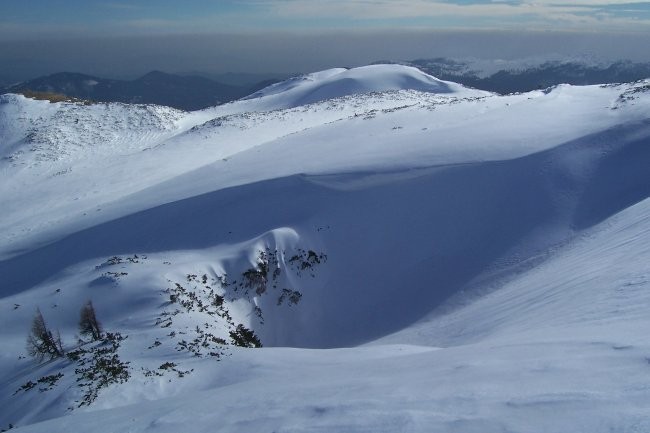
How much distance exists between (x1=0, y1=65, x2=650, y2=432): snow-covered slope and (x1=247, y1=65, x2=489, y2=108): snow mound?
Answer: 33710mm

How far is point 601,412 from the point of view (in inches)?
227

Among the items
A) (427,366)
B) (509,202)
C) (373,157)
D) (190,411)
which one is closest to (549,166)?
(509,202)

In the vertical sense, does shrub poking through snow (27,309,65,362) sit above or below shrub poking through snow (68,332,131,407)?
above

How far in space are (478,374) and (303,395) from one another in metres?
3.33

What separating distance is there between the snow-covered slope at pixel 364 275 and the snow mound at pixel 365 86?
Result: 33710mm

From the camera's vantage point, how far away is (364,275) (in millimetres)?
21953

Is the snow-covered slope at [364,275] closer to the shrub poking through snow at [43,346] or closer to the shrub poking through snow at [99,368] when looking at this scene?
the shrub poking through snow at [99,368]

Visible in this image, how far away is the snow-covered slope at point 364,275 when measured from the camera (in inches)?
304

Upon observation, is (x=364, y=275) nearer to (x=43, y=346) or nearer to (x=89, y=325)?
(x=89, y=325)

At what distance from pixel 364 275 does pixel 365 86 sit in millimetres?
59706

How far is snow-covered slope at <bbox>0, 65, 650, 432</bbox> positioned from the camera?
7.73 m

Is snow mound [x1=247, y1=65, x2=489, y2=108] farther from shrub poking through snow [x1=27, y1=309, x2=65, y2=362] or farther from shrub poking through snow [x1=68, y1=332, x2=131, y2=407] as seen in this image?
shrub poking through snow [x1=68, y1=332, x2=131, y2=407]

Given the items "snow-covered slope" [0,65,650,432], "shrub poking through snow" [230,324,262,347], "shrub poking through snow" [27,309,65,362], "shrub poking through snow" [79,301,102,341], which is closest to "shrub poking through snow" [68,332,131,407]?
"snow-covered slope" [0,65,650,432]

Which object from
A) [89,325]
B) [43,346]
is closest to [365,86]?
[89,325]
